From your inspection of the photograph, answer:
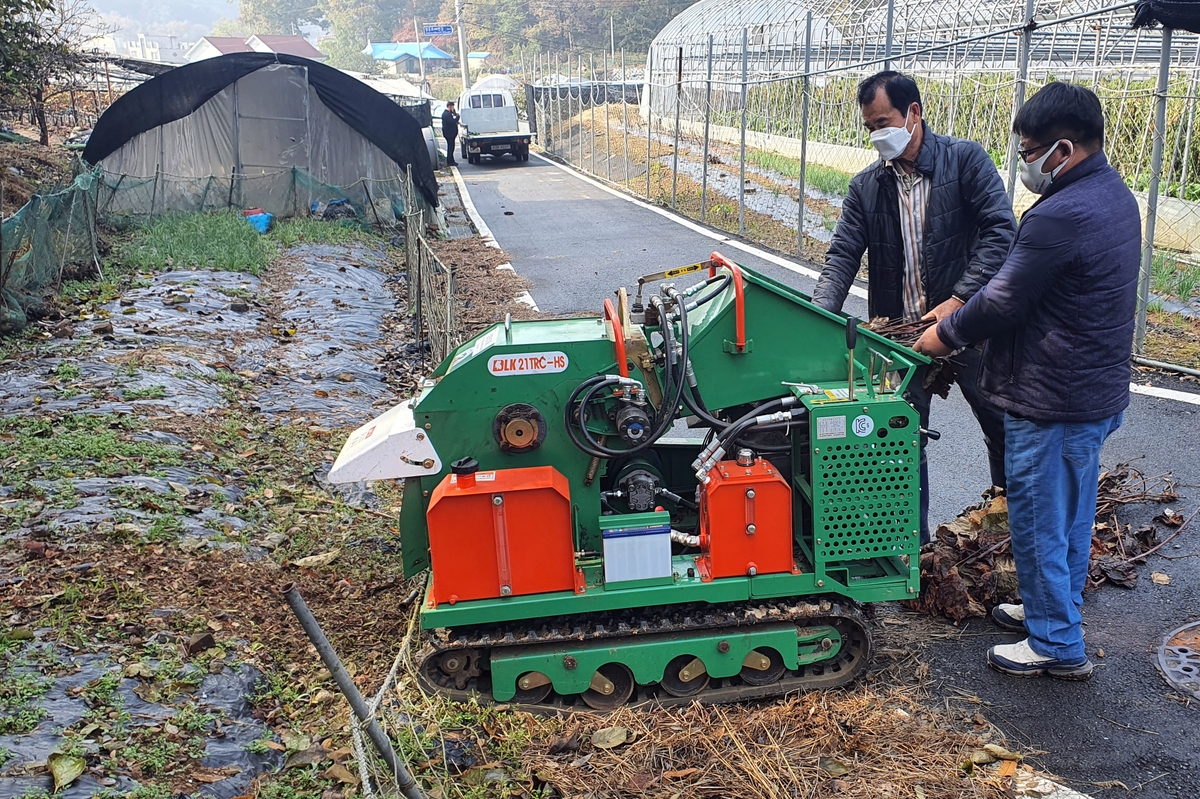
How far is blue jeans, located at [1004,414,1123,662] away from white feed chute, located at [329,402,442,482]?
97.7 inches

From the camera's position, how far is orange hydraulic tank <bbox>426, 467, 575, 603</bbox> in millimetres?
3877

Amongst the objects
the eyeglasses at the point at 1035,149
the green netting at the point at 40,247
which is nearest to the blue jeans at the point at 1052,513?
the eyeglasses at the point at 1035,149

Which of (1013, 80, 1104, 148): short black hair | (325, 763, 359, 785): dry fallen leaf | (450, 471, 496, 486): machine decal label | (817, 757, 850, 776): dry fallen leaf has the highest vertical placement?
(1013, 80, 1104, 148): short black hair

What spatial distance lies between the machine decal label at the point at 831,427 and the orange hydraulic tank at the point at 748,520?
0.84ft

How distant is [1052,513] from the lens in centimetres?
398

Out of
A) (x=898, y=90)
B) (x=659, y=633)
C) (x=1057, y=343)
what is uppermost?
(x=898, y=90)

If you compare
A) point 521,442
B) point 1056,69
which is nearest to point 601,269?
point 1056,69

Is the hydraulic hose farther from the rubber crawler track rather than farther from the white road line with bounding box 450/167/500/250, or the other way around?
the white road line with bounding box 450/167/500/250

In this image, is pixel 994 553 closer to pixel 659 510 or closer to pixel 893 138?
pixel 659 510

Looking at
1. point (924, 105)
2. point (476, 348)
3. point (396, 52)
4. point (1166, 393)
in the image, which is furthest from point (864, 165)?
point (396, 52)

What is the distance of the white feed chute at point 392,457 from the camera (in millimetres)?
3973

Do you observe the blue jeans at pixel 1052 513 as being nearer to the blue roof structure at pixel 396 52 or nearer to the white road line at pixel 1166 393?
the white road line at pixel 1166 393

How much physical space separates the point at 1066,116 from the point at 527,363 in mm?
2353

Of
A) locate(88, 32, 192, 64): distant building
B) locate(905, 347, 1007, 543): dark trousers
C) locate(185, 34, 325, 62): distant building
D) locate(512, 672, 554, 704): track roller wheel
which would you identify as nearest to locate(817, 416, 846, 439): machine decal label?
locate(905, 347, 1007, 543): dark trousers
